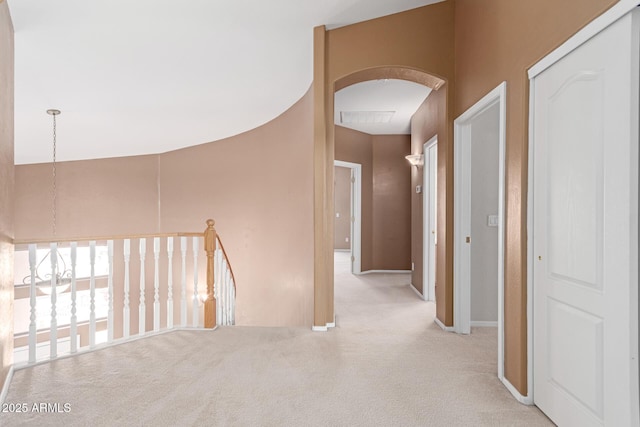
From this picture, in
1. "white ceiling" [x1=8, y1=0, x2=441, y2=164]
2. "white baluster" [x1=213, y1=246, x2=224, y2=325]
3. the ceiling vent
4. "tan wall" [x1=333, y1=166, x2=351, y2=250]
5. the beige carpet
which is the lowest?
the beige carpet

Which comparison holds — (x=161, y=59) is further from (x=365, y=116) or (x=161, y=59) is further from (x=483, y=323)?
(x=483, y=323)

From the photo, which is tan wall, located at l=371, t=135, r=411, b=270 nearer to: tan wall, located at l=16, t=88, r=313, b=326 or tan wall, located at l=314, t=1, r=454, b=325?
tan wall, located at l=16, t=88, r=313, b=326

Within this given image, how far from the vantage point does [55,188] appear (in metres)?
7.13

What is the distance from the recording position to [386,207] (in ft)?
24.4

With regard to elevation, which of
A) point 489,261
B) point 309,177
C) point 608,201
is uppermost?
point 309,177

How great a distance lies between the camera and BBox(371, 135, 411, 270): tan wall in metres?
7.42

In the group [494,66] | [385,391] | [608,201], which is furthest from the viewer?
[494,66]

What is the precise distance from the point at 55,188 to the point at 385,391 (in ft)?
24.0

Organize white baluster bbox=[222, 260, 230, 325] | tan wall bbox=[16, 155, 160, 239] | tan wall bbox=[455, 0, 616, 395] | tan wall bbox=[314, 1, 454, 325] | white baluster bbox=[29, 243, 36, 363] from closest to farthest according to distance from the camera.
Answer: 1. tan wall bbox=[455, 0, 616, 395]
2. white baluster bbox=[29, 243, 36, 363]
3. tan wall bbox=[314, 1, 454, 325]
4. white baluster bbox=[222, 260, 230, 325]
5. tan wall bbox=[16, 155, 160, 239]

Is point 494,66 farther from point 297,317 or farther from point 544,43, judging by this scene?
point 297,317

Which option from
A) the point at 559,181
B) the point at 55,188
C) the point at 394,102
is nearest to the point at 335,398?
the point at 559,181

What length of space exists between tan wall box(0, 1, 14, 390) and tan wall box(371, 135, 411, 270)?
18.9ft

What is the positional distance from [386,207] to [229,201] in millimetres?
2986

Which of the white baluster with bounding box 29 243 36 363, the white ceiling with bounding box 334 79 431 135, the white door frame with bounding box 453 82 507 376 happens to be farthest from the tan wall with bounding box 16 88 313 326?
the white baluster with bounding box 29 243 36 363
